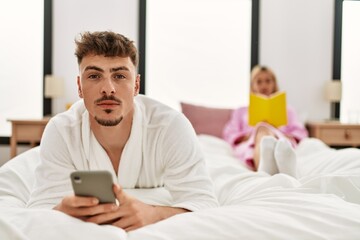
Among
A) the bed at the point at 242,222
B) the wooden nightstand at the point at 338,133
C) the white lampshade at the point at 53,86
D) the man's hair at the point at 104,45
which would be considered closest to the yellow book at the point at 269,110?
the wooden nightstand at the point at 338,133

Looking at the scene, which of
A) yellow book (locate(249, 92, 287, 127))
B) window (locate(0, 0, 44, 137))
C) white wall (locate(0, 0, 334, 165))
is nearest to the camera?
yellow book (locate(249, 92, 287, 127))

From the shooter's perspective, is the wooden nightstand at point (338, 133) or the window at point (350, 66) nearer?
the wooden nightstand at point (338, 133)

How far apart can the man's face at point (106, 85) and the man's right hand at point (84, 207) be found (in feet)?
0.86

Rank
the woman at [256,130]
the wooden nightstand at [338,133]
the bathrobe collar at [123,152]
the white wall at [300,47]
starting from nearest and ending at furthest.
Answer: the bathrobe collar at [123,152], the woman at [256,130], the wooden nightstand at [338,133], the white wall at [300,47]

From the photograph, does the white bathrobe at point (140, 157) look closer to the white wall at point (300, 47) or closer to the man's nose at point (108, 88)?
the man's nose at point (108, 88)

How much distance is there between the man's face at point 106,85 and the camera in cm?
90

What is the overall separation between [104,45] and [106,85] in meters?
0.09

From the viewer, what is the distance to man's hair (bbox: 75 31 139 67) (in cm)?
91

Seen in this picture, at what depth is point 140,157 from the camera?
1.07 metres

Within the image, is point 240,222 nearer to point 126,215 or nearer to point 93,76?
point 126,215

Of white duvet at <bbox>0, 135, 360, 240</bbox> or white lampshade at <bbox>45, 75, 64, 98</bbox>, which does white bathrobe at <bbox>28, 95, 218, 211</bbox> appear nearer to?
white duvet at <bbox>0, 135, 360, 240</bbox>

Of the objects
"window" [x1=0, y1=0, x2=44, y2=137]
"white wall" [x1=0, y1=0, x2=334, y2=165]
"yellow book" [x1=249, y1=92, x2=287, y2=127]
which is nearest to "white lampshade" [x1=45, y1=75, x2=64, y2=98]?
"window" [x1=0, y1=0, x2=44, y2=137]

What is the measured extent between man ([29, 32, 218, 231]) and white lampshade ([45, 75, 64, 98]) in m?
1.66

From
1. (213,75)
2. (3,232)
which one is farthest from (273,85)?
(3,232)
